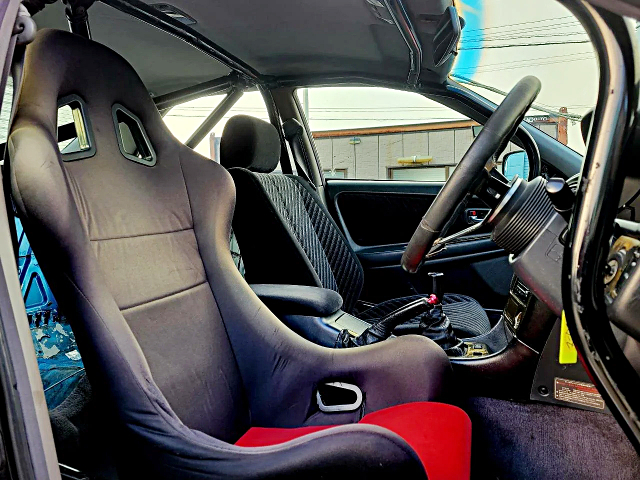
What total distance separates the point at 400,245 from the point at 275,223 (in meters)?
0.76

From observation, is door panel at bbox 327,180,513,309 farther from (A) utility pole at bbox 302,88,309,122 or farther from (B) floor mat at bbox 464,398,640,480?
(B) floor mat at bbox 464,398,640,480

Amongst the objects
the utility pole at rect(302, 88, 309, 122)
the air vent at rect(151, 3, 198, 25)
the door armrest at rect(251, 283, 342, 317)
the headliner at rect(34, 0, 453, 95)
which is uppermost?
the air vent at rect(151, 3, 198, 25)

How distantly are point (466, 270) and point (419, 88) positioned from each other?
81 centimetres

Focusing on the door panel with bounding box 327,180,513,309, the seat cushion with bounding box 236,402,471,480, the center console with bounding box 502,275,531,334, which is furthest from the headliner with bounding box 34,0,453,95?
the seat cushion with bounding box 236,402,471,480

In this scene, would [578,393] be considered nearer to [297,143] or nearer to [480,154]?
[480,154]

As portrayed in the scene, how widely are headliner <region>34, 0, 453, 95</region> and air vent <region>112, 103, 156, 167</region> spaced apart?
0.66 metres

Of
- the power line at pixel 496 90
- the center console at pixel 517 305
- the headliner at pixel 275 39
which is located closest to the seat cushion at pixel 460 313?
the center console at pixel 517 305

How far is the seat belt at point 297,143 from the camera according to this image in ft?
8.61

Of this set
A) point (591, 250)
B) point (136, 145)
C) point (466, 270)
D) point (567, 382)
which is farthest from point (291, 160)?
point (591, 250)

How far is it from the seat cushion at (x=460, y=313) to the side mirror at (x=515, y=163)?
1.67 feet

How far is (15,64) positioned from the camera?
2.88ft

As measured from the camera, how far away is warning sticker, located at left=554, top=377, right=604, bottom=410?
101 cm

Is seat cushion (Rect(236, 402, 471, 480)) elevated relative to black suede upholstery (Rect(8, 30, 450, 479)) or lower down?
lower down

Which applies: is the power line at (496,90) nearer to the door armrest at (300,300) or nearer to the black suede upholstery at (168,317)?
the door armrest at (300,300)
